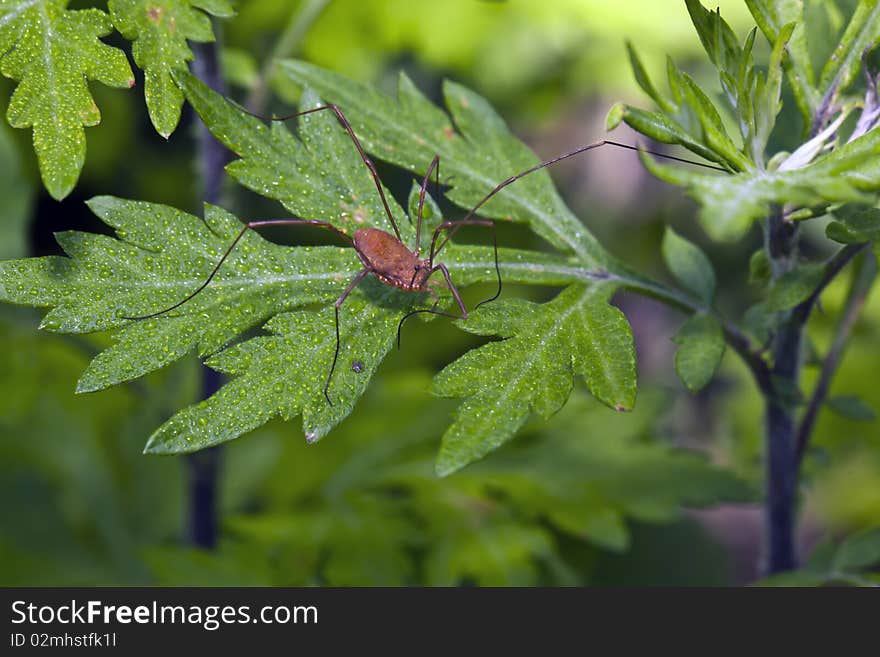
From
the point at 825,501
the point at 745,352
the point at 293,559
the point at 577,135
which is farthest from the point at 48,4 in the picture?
the point at 577,135

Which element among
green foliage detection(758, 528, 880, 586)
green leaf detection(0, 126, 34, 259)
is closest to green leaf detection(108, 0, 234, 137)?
green leaf detection(0, 126, 34, 259)

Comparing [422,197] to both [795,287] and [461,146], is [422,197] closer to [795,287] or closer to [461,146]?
[461,146]

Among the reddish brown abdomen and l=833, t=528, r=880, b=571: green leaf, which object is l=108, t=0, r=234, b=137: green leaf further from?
l=833, t=528, r=880, b=571: green leaf

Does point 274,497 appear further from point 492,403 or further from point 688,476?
point 492,403

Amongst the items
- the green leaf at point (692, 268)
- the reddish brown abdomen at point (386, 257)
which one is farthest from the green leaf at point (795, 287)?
the reddish brown abdomen at point (386, 257)

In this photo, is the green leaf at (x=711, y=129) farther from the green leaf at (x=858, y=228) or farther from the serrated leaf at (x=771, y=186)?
the green leaf at (x=858, y=228)

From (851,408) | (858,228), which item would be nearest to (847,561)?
(851,408)
